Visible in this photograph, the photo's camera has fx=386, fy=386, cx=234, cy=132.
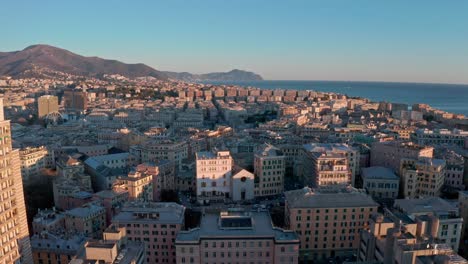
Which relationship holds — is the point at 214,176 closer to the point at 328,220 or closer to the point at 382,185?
the point at 328,220

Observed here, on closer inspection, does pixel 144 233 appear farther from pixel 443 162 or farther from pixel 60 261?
pixel 443 162

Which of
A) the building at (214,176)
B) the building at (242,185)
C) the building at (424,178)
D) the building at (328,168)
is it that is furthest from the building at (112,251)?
the building at (424,178)

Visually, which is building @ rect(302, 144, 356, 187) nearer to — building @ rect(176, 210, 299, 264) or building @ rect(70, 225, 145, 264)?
building @ rect(176, 210, 299, 264)

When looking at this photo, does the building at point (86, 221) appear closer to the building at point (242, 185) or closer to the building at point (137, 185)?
the building at point (137, 185)

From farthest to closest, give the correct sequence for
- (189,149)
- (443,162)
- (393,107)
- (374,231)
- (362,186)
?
(393,107) → (189,149) → (362,186) → (443,162) → (374,231)

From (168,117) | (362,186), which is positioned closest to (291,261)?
(362,186)

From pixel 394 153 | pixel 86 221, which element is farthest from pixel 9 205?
pixel 394 153
